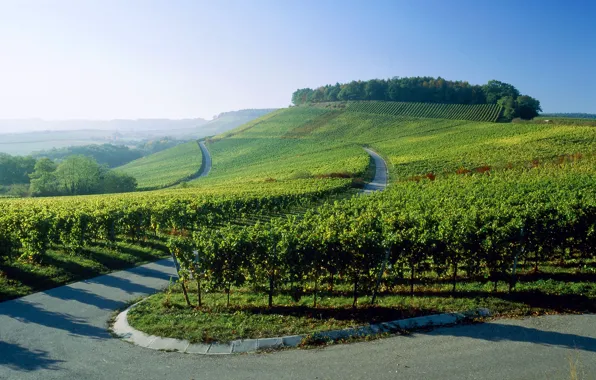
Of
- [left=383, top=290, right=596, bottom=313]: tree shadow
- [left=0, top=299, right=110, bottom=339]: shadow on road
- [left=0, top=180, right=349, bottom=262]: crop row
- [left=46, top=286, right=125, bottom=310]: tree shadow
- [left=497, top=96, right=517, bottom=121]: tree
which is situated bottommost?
[left=46, top=286, right=125, bottom=310]: tree shadow

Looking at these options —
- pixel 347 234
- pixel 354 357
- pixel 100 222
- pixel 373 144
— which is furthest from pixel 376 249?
pixel 373 144

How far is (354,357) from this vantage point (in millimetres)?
9484

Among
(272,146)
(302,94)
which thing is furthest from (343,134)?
(302,94)

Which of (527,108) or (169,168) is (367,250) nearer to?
(169,168)

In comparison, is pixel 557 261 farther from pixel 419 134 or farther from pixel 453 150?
pixel 419 134

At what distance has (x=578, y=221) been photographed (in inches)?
598

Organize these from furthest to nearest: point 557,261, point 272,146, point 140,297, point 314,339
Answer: point 272,146 < point 557,261 < point 140,297 < point 314,339

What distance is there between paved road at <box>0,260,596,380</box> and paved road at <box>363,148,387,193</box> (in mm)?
37756

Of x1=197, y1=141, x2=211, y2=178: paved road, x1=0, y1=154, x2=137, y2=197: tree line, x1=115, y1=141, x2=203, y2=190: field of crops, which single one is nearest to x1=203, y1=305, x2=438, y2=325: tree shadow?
x1=115, y1=141, x2=203, y2=190: field of crops

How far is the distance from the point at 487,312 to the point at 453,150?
63.1 meters

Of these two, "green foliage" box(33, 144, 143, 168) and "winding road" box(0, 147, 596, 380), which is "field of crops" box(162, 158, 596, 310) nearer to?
"winding road" box(0, 147, 596, 380)

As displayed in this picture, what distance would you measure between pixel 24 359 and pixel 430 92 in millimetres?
147675

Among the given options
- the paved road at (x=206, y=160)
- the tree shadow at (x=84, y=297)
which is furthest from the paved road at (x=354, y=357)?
the paved road at (x=206, y=160)

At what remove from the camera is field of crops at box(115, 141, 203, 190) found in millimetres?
86812
